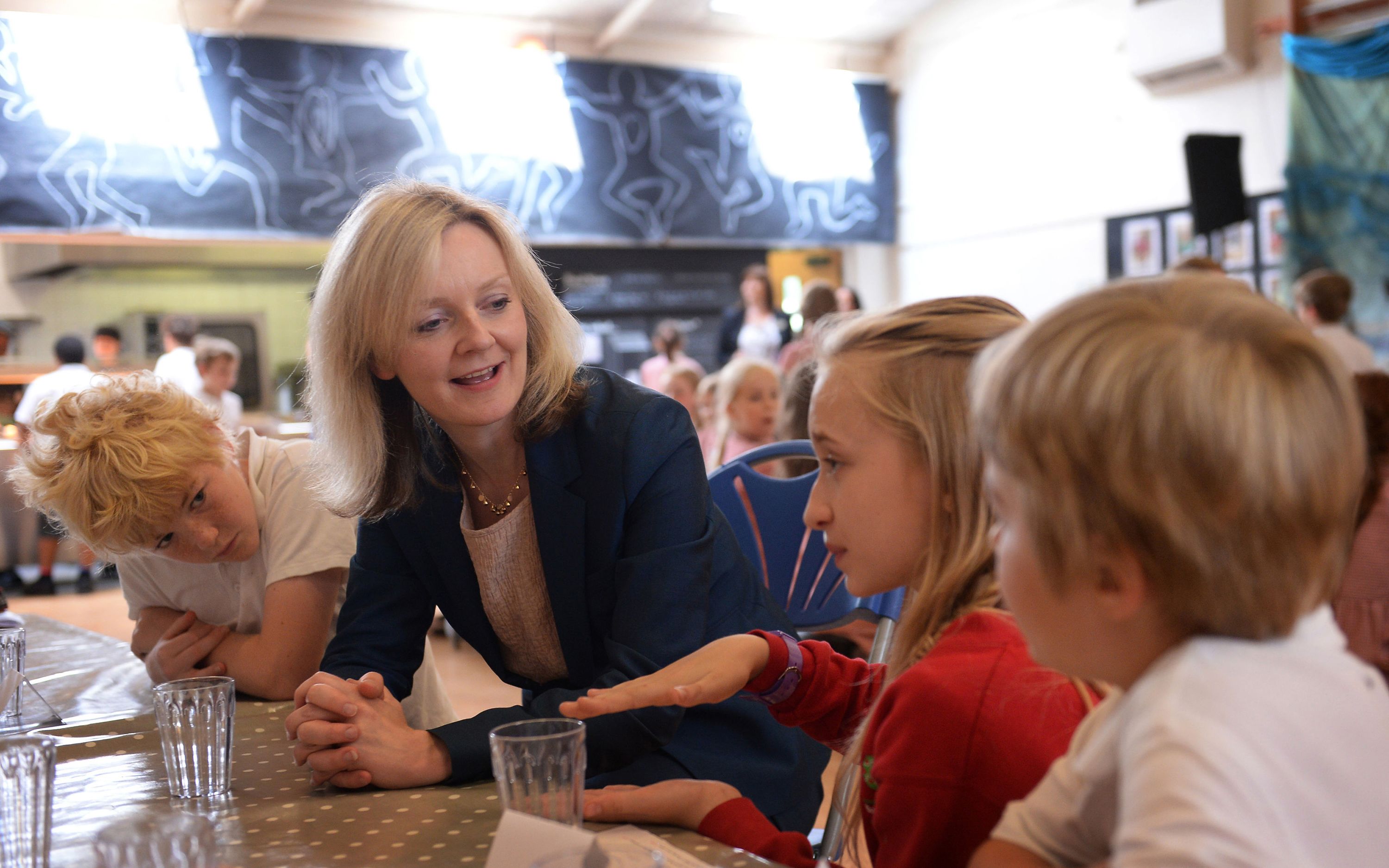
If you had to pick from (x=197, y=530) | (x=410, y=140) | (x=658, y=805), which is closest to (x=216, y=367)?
(x=410, y=140)

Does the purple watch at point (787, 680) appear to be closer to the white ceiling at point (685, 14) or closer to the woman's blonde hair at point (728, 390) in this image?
the woman's blonde hair at point (728, 390)

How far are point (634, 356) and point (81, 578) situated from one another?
13.4ft

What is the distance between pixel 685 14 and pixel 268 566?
7.33 m

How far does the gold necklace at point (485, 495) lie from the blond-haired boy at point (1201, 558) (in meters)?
0.96

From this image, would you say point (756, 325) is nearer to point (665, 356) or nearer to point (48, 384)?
point (665, 356)

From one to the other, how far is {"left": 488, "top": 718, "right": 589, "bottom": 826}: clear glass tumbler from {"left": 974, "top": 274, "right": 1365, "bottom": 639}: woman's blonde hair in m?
0.39

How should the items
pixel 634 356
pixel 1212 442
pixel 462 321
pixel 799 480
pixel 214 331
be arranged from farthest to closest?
1. pixel 634 356
2. pixel 214 331
3. pixel 799 480
4. pixel 462 321
5. pixel 1212 442

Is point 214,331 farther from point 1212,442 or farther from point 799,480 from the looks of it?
point 1212,442

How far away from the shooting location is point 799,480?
1.85 metres

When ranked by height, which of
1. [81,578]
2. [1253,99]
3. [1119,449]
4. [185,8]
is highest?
[185,8]

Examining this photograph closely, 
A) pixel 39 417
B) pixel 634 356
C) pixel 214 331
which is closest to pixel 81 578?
pixel 214 331

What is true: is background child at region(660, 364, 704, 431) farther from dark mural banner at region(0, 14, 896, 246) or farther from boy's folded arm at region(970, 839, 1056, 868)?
boy's folded arm at region(970, 839, 1056, 868)

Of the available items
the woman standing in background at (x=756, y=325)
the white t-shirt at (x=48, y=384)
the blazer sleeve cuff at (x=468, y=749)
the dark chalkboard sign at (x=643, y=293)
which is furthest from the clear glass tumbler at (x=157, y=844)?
the dark chalkboard sign at (x=643, y=293)

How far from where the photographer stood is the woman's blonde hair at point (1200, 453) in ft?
1.85
